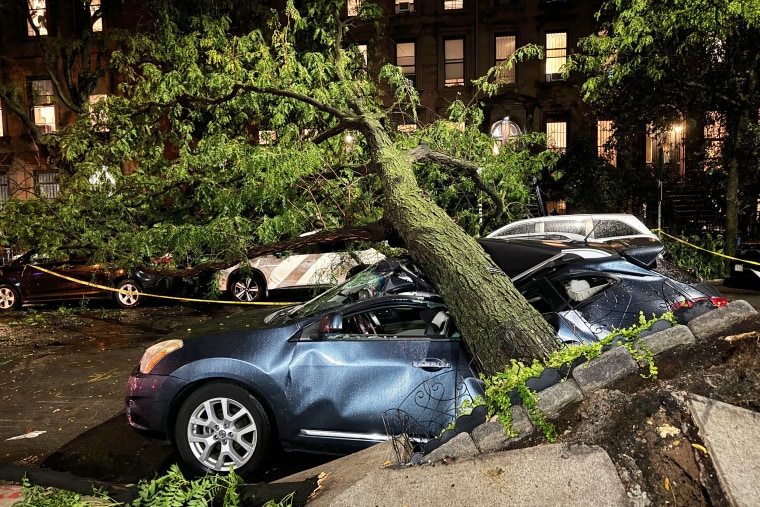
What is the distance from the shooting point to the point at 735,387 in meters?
2.48

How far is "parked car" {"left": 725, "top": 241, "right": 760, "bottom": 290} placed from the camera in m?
11.5

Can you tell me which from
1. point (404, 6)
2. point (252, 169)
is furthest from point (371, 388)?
point (404, 6)

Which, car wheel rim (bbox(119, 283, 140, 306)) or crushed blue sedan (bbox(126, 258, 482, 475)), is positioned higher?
crushed blue sedan (bbox(126, 258, 482, 475))

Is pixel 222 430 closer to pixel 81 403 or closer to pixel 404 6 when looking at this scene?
pixel 81 403

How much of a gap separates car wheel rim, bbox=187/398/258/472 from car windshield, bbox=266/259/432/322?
79 cm

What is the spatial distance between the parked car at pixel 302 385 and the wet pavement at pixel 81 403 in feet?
1.28

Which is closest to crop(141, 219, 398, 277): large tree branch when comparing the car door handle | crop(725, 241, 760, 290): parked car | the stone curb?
the car door handle

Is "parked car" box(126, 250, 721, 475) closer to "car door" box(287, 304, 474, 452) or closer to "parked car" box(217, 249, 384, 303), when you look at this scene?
"car door" box(287, 304, 474, 452)

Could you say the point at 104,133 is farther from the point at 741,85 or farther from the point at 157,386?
the point at 741,85

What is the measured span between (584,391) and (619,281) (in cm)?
217

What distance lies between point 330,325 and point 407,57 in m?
21.2

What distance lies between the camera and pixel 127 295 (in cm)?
1242

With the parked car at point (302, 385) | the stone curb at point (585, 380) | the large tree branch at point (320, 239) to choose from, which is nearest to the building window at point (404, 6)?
the large tree branch at point (320, 239)

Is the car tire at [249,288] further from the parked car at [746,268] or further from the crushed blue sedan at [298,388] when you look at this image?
the parked car at [746,268]
